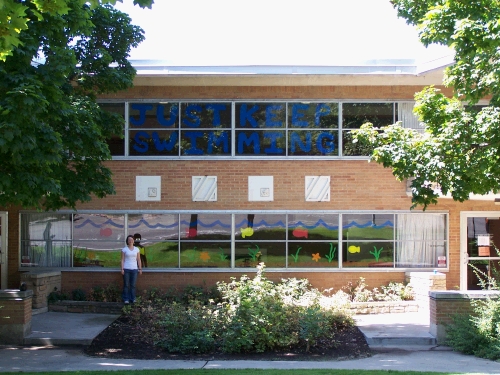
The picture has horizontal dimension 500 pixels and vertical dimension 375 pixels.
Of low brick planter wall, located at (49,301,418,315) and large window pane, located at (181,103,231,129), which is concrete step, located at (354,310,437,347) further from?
large window pane, located at (181,103,231,129)

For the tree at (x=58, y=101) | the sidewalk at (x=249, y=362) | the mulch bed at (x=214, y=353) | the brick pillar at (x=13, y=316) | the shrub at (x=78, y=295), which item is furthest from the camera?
the shrub at (x=78, y=295)

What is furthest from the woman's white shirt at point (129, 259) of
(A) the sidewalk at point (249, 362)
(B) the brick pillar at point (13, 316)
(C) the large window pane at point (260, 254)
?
(B) the brick pillar at point (13, 316)

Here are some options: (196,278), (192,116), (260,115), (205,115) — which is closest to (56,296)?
(196,278)

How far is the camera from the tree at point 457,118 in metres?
10.0

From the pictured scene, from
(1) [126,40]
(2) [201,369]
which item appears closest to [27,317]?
(2) [201,369]

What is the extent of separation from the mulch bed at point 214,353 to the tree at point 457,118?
299 cm

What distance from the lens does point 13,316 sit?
12.4m

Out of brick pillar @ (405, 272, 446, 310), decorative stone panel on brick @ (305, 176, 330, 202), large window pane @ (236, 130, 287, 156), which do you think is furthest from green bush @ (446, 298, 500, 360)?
large window pane @ (236, 130, 287, 156)

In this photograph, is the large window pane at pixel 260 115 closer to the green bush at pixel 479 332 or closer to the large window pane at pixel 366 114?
the large window pane at pixel 366 114

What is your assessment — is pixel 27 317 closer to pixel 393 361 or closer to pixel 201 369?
pixel 201 369

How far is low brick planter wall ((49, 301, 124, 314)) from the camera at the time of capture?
1548cm

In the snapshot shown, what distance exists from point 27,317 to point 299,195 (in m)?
7.26

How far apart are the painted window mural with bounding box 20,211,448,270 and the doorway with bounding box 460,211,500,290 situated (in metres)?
0.62

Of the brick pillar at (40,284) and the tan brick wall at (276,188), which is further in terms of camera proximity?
the tan brick wall at (276,188)
